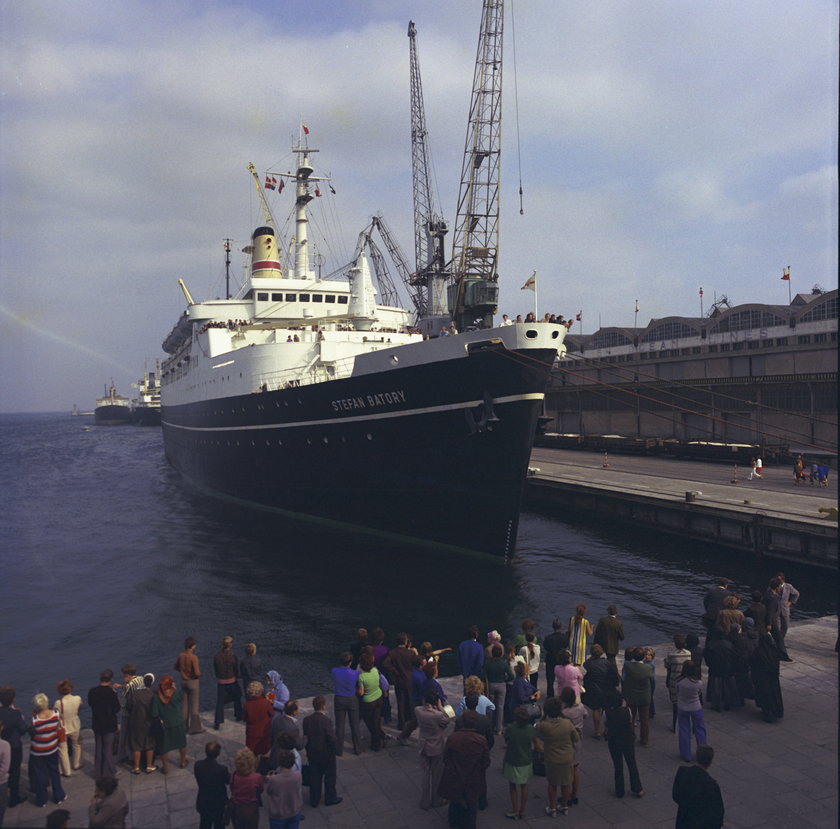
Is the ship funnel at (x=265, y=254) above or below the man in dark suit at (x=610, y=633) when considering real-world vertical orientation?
above

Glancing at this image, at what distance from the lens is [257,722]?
24.9 feet

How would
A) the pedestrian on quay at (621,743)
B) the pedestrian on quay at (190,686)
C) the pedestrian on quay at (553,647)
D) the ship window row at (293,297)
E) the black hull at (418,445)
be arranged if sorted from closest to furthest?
the pedestrian on quay at (621,743)
the pedestrian on quay at (190,686)
the pedestrian on quay at (553,647)
the black hull at (418,445)
the ship window row at (293,297)

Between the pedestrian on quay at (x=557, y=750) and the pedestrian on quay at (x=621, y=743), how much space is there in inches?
21.8

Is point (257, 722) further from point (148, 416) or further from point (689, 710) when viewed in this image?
point (148, 416)

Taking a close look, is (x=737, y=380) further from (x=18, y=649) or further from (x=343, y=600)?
(x=18, y=649)

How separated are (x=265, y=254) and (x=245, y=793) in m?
36.8

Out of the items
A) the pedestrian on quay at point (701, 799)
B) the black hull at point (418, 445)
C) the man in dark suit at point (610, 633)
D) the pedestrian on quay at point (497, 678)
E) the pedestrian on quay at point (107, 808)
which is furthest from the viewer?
the black hull at point (418, 445)

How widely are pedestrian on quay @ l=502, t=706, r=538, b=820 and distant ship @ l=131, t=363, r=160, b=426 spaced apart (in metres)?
164

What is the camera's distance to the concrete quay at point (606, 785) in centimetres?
678

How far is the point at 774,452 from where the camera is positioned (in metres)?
37.2

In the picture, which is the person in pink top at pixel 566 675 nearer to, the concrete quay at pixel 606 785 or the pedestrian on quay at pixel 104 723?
the concrete quay at pixel 606 785

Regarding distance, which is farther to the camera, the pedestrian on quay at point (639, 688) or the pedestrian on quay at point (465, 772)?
the pedestrian on quay at point (639, 688)

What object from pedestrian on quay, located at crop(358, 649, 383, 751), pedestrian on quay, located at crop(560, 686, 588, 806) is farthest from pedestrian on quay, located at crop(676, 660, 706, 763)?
pedestrian on quay, located at crop(358, 649, 383, 751)

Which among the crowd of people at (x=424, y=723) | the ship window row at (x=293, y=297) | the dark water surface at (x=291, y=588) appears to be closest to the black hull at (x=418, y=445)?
the dark water surface at (x=291, y=588)
